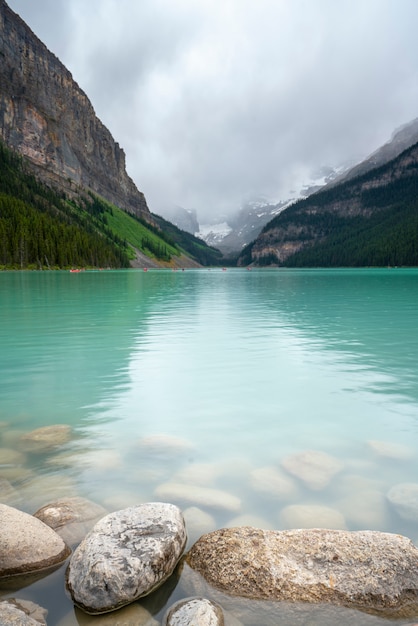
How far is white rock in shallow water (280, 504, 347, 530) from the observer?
292 inches

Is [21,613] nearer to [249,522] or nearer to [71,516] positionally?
[71,516]

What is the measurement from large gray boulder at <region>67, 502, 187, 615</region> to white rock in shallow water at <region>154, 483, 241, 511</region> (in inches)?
61.0

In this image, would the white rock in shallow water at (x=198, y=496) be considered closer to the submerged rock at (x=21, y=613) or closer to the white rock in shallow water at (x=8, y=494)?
the white rock in shallow water at (x=8, y=494)

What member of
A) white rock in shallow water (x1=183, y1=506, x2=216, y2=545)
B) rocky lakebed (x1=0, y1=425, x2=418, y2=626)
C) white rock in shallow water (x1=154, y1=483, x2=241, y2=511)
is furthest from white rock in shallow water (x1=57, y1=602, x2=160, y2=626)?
white rock in shallow water (x1=154, y1=483, x2=241, y2=511)

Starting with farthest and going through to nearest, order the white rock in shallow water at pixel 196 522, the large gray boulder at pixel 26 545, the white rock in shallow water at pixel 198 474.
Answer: the white rock in shallow water at pixel 198 474 < the white rock in shallow water at pixel 196 522 < the large gray boulder at pixel 26 545

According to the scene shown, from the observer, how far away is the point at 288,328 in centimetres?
3189

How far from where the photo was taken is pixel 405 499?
8.14 metres

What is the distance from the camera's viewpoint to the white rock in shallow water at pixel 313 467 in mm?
8945

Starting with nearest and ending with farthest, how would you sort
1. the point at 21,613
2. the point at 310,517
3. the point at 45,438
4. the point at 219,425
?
the point at 21,613
the point at 310,517
the point at 45,438
the point at 219,425

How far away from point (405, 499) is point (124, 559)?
5.54 m

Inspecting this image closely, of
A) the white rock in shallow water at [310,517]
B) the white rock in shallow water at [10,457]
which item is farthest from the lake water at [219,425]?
the white rock in shallow water at [10,457]

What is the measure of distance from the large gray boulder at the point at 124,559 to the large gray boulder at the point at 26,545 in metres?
0.57

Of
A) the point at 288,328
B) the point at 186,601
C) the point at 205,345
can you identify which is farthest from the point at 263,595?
the point at 288,328

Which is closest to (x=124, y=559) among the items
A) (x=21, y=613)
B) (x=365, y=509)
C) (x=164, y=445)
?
(x=21, y=613)
